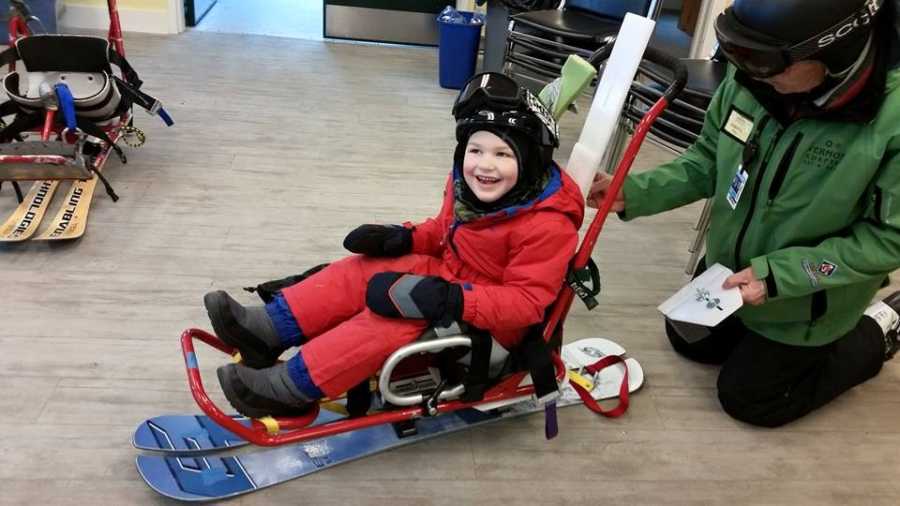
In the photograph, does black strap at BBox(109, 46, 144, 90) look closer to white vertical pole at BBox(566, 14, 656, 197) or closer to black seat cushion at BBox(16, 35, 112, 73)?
black seat cushion at BBox(16, 35, 112, 73)

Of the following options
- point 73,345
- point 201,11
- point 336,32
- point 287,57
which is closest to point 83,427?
point 73,345

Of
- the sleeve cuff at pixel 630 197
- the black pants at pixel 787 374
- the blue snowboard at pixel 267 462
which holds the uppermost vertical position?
the sleeve cuff at pixel 630 197

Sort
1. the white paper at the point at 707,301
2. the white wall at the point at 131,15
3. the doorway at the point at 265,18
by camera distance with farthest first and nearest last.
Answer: the doorway at the point at 265,18, the white wall at the point at 131,15, the white paper at the point at 707,301

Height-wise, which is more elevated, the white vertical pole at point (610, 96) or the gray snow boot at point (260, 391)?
the white vertical pole at point (610, 96)

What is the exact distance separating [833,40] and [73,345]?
1943mm

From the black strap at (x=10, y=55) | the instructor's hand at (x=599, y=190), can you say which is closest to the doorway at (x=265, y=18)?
the black strap at (x=10, y=55)

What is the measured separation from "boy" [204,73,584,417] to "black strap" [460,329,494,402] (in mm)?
30

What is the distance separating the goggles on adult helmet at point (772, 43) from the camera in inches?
51.4

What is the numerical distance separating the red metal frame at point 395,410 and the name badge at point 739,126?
1.04 ft

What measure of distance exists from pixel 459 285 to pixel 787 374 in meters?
0.99

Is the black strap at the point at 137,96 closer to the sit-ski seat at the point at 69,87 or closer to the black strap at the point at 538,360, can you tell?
the sit-ski seat at the point at 69,87

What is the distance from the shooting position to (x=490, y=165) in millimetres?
1455

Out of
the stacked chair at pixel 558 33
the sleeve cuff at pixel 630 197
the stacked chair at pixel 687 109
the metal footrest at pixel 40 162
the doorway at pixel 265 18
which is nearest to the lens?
the sleeve cuff at pixel 630 197

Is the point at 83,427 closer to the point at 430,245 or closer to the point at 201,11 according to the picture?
the point at 430,245
